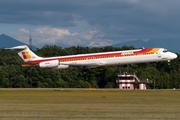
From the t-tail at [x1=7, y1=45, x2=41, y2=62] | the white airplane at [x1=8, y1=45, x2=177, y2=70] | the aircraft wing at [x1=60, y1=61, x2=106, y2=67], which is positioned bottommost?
the aircraft wing at [x1=60, y1=61, x2=106, y2=67]

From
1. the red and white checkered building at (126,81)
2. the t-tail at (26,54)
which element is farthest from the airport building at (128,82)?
the t-tail at (26,54)

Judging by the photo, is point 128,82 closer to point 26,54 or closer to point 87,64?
point 87,64

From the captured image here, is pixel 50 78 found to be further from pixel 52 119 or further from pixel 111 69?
pixel 52 119

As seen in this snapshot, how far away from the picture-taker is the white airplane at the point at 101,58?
207 ft

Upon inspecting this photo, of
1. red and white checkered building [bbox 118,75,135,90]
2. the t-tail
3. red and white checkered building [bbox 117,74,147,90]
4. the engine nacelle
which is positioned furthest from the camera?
red and white checkered building [bbox 118,75,135,90]

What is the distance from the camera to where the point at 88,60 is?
2586 inches

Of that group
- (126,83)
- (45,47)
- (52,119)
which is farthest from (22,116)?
(45,47)

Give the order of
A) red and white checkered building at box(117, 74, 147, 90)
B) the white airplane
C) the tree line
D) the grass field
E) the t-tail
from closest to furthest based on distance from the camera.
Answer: the grass field, the white airplane, the t-tail, red and white checkered building at box(117, 74, 147, 90), the tree line

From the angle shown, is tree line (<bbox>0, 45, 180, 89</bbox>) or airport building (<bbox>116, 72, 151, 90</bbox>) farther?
tree line (<bbox>0, 45, 180, 89</bbox>)

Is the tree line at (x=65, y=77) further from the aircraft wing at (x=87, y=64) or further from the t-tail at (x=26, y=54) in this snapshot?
the aircraft wing at (x=87, y=64)

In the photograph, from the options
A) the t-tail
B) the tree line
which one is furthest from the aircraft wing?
the tree line

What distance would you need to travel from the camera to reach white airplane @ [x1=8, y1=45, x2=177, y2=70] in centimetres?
6316

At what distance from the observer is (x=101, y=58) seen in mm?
64625

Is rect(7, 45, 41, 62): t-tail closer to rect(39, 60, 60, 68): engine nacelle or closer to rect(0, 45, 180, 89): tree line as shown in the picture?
rect(39, 60, 60, 68): engine nacelle
